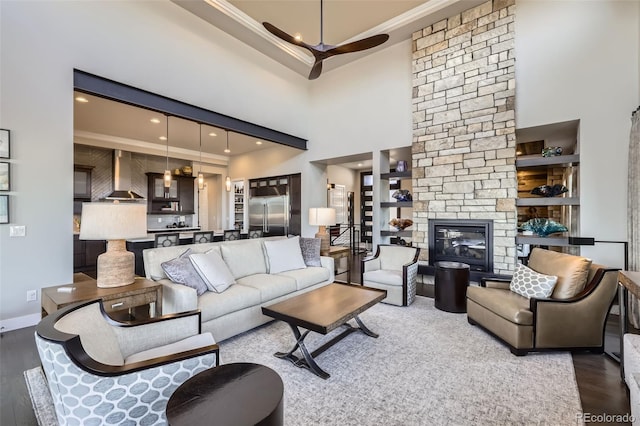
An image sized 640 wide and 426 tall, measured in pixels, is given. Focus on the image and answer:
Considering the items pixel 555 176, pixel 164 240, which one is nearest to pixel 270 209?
pixel 164 240

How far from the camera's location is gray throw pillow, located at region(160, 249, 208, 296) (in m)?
2.83

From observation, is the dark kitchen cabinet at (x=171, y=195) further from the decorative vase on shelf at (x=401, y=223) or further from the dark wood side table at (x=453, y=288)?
the dark wood side table at (x=453, y=288)

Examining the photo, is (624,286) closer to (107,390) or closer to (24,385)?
(107,390)

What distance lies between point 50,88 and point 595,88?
23.0 feet

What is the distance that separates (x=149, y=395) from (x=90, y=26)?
178 inches

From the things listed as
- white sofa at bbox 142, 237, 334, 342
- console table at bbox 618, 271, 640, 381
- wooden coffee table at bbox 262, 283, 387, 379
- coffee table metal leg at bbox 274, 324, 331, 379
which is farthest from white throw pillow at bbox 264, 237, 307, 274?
console table at bbox 618, 271, 640, 381

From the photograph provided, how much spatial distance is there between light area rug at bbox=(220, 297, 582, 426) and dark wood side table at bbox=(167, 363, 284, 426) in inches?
25.0

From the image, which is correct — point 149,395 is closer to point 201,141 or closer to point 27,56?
point 27,56

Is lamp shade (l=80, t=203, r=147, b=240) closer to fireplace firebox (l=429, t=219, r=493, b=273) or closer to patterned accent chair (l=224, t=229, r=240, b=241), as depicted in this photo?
patterned accent chair (l=224, t=229, r=240, b=241)

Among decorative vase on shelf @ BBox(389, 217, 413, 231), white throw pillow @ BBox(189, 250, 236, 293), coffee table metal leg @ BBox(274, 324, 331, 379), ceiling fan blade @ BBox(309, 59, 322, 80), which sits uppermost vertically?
ceiling fan blade @ BBox(309, 59, 322, 80)

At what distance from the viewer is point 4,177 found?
3.07m

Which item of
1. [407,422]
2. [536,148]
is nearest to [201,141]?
[407,422]

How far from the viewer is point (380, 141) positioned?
592 cm

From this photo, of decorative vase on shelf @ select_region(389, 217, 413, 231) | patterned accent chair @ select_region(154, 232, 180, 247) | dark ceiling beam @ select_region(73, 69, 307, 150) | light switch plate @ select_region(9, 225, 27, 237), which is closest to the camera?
light switch plate @ select_region(9, 225, 27, 237)
